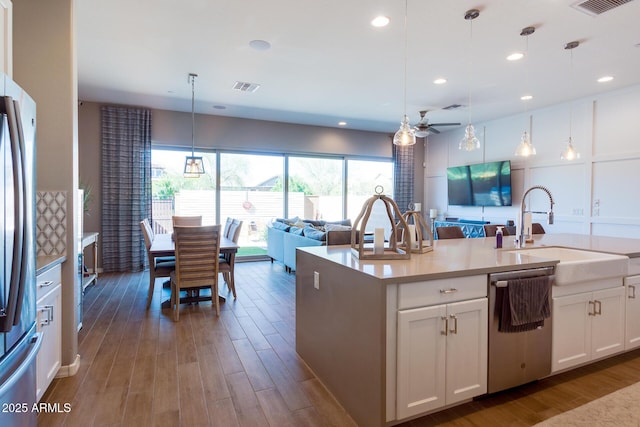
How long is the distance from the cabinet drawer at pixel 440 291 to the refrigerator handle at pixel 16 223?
5.46 feet

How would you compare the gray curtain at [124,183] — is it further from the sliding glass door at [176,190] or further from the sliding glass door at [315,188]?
the sliding glass door at [315,188]

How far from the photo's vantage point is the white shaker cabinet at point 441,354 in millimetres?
1777

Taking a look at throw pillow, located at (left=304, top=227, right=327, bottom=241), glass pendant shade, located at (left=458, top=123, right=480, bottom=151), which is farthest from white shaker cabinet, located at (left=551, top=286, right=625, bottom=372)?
throw pillow, located at (left=304, top=227, right=327, bottom=241)

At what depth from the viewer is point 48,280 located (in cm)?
214

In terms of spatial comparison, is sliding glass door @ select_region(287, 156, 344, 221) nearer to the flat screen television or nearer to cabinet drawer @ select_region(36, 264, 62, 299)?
the flat screen television

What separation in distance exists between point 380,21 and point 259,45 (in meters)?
1.33

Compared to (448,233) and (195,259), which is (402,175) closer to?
(448,233)

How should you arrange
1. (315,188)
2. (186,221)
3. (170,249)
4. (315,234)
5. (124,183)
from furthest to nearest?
(315,188), (124,183), (186,221), (315,234), (170,249)

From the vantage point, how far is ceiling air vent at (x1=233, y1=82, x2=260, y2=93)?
4914mm

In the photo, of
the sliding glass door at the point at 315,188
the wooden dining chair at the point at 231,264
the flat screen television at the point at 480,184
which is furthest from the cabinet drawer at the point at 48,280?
the flat screen television at the point at 480,184

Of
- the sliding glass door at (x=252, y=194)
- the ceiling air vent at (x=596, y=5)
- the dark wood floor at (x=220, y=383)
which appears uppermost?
the ceiling air vent at (x=596, y=5)

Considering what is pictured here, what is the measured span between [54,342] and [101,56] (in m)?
3.27

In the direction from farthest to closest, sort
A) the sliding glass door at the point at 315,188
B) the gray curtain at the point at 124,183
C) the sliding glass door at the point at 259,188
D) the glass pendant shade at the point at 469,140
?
the sliding glass door at the point at 315,188
the sliding glass door at the point at 259,188
the gray curtain at the point at 124,183
the glass pendant shade at the point at 469,140

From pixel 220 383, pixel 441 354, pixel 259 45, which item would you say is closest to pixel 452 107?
pixel 259 45
